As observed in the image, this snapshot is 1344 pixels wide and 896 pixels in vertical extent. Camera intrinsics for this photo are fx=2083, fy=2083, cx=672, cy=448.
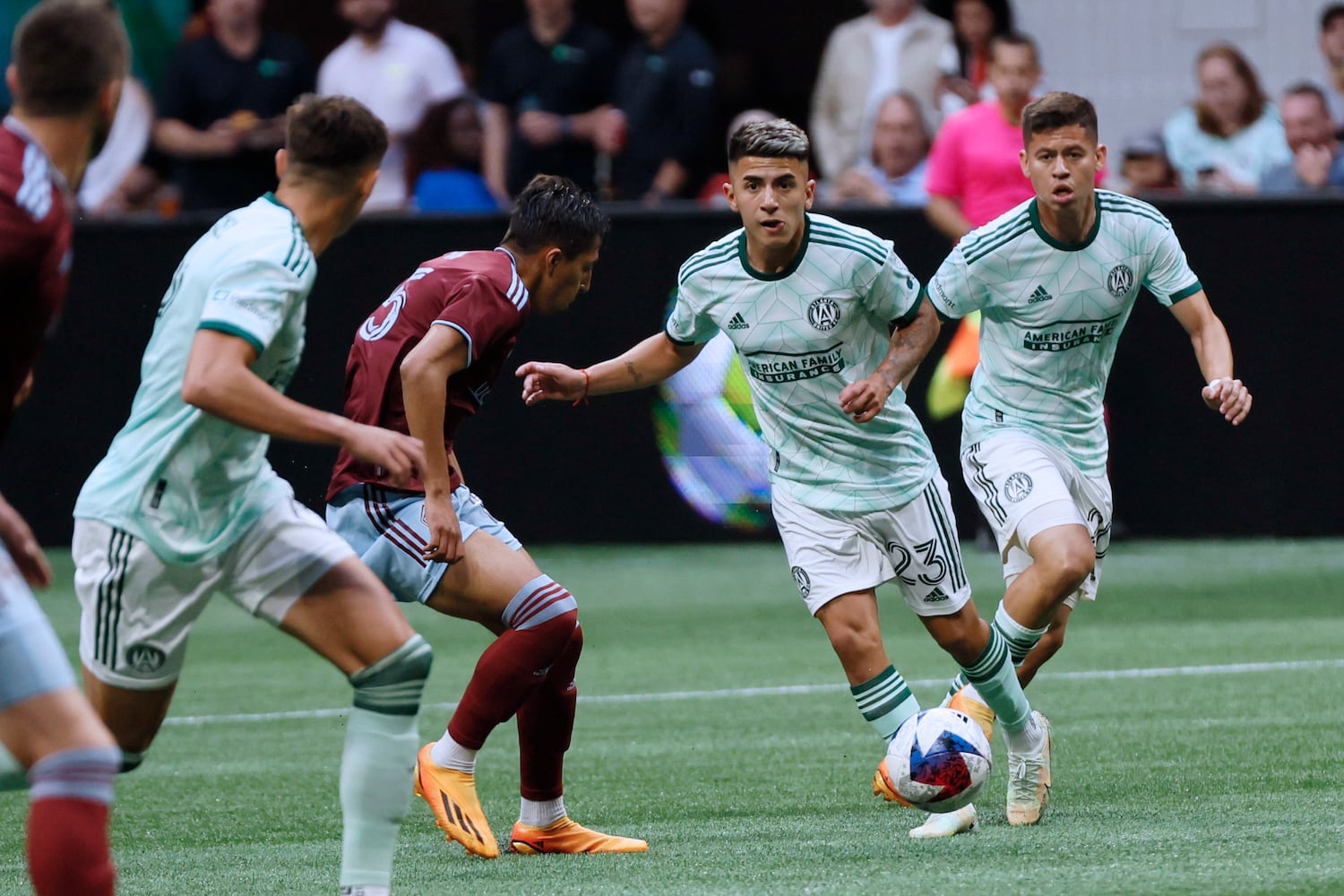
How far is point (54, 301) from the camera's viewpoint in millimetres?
4090

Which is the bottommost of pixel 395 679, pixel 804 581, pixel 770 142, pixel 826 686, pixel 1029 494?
pixel 826 686

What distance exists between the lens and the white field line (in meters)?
8.63

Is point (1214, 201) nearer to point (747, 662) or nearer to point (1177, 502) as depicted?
point (1177, 502)

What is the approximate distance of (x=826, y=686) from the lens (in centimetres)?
903

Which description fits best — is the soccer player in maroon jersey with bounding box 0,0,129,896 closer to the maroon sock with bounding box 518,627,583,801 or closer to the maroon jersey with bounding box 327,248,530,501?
the maroon jersey with bounding box 327,248,530,501

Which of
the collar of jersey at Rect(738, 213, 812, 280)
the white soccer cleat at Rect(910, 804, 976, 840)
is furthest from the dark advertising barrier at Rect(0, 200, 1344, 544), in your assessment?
the white soccer cleat at Rect(910, 804, 976, 840)

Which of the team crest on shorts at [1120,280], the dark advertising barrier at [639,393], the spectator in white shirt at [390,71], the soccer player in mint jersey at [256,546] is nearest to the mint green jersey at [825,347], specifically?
the team crest on shorts at [1120,280]

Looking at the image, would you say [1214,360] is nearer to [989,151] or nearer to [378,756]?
[378,756]

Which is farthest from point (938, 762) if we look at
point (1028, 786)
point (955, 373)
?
point (955, 373)

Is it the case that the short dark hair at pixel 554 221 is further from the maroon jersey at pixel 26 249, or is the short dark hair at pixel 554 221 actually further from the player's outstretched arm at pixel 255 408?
the maroon jersey at pixel 26 249

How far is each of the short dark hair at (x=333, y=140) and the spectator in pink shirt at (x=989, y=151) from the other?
7320mm

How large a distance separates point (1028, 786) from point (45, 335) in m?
3.24

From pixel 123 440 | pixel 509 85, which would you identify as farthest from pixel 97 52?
pixel 509 85

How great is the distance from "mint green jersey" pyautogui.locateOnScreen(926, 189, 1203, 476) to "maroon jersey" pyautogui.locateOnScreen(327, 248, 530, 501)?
160cm
